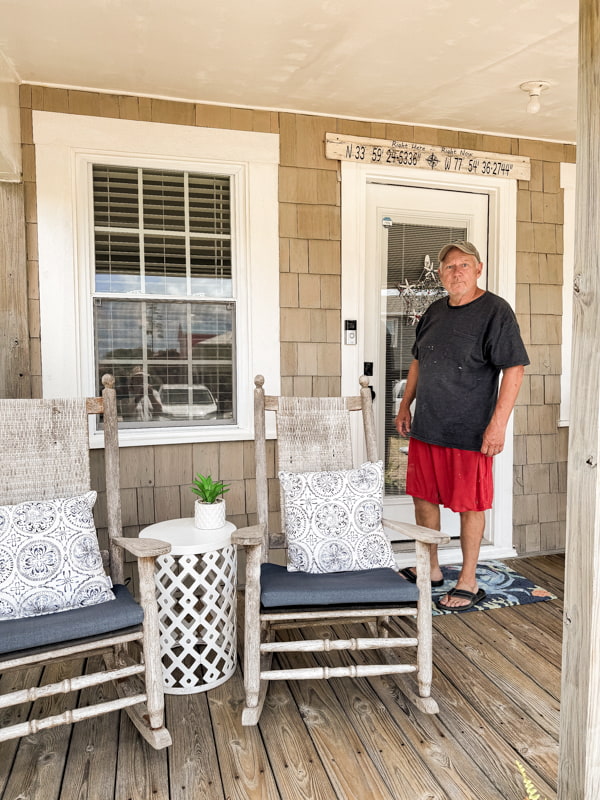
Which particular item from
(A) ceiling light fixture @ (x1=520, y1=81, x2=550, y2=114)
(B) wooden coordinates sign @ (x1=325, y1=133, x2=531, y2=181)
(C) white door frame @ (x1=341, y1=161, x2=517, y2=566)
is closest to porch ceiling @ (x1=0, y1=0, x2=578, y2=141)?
(A) ceiling light fixture @ (x1=520, y1=81, x2=550, y2=114)

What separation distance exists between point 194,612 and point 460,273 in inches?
80.7

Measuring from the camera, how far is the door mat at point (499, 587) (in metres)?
3.31

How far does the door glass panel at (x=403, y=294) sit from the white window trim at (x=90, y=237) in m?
0.76

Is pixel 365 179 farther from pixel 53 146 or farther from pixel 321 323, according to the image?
pixel 53 146

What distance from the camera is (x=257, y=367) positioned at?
3.51 meters

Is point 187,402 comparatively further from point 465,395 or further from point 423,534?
point 423,534

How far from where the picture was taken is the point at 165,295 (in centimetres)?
338

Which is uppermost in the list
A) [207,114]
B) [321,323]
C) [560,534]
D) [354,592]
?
[207,114]

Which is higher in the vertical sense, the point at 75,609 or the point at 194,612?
the point at 75,609

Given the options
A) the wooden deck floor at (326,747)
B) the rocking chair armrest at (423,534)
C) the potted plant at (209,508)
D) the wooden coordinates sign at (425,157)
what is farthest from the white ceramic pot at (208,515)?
the wooden coordinates sign at (425,157)

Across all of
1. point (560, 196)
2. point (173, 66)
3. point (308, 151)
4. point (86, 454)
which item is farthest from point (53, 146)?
point (560, 196)

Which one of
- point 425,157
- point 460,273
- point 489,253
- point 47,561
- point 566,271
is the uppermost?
point 425,157

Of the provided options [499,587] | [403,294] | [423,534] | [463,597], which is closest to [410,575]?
[463,597]

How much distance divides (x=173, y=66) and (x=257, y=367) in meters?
1.55
